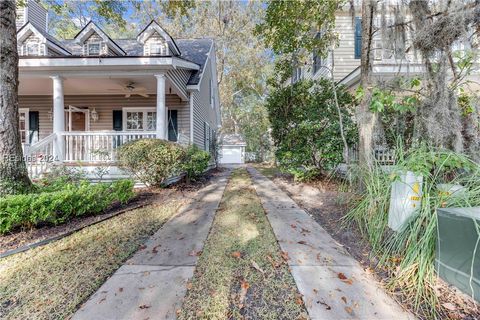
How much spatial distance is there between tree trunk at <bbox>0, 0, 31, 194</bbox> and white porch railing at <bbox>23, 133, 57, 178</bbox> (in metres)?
2.75

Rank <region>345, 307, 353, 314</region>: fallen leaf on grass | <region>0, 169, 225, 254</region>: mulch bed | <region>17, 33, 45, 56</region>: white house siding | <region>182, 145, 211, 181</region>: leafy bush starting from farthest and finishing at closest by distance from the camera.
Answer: <region>17, 33, 45, 56</region>: white house siding → <region>182, 145, 211, 181</region>: leafy bush → <region>0, 169, 225, 254</region>: mulch bed → <region>345, 307, 353, 314</region>: fallen leaf on grass

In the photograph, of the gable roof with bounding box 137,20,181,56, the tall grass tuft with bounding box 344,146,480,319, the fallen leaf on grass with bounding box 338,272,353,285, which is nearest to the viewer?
the tall grass tuft with bounding box 344,146,480,319

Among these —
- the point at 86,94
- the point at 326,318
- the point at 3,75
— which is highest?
the point at 86,94

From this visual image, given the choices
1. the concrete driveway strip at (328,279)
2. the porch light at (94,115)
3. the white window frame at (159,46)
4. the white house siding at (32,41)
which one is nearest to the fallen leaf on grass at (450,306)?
the concrete driveway strip at (328,279)

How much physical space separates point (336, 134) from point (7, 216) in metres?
6.66

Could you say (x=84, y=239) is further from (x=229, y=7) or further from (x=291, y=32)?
(x=229, y=7)

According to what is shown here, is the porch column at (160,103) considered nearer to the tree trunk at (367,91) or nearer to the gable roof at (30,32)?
the gable roof at (30,32)

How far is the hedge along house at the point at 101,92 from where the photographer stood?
6.95 metres

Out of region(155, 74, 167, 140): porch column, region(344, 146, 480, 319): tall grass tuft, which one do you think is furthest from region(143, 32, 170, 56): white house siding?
region(344, 146, 480, 319): tall grass tuft

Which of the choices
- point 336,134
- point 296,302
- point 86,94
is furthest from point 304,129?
point 86,94

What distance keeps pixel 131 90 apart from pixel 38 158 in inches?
149

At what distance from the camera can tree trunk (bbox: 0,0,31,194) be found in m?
3.84

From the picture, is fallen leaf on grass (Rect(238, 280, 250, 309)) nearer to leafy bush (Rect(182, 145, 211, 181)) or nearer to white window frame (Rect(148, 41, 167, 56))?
leafy bush (Rect(182, 145, 211, 181))

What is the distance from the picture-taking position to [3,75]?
3934mm
